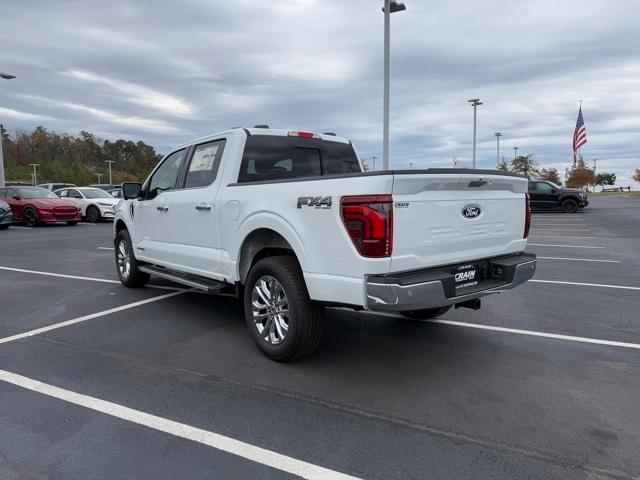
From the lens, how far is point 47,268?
9125 millimetres

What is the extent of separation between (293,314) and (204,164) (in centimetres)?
227

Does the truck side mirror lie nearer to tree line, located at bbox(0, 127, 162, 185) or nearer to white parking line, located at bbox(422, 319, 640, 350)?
white parking line, located at bbox(422, 319, 640, 350)

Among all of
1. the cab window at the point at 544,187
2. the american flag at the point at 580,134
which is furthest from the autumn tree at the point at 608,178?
the cab window at the point at 544,187

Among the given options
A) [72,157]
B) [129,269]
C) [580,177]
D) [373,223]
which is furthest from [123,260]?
[72,157]

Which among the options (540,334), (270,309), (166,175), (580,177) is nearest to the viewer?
(270,309)

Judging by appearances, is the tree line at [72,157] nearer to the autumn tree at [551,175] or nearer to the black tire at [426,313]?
the autumn tree at [551,175]

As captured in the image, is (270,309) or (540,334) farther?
(540,334)

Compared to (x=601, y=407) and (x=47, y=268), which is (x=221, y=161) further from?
(x=47, y=268)

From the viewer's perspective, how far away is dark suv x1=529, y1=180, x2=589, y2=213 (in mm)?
25094

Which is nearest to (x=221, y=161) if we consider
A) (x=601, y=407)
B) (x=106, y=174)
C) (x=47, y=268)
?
(x=601, y=407)

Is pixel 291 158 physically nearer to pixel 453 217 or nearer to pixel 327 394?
pixel 453 217

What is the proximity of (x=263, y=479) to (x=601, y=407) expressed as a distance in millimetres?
2371

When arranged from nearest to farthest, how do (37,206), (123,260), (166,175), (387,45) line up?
1. (166,175)
2. (123,260)
3. (387,45)
4. (37,206)

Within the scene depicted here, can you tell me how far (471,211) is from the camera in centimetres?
387
